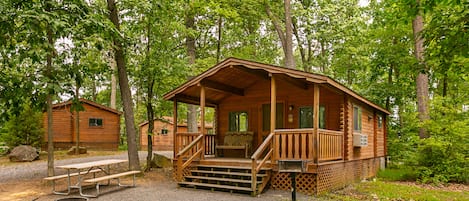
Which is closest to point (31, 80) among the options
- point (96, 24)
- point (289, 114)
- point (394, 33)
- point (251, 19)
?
point (96, 24)

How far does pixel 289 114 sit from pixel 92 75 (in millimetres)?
6173

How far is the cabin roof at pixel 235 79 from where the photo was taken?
28.8 feet

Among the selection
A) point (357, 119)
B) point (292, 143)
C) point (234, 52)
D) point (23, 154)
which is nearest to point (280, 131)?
point (292, 143)

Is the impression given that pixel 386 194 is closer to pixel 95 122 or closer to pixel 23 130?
pixel 23 130

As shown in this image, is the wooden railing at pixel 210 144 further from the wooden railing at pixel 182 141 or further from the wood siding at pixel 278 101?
the wooden railing at pixel 182 141

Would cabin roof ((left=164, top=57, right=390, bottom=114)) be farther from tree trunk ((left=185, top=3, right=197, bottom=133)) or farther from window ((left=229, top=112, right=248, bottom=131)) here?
tree trunk ((left=185, top=3, right=197, bottom=133))

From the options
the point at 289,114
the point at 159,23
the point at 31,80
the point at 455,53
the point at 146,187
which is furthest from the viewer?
the point at 159,23

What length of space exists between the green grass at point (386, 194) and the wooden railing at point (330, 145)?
0.89 m

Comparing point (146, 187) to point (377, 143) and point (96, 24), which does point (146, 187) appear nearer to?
point (96, 24)

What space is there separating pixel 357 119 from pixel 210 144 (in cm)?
508

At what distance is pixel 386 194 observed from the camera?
8.63 meters

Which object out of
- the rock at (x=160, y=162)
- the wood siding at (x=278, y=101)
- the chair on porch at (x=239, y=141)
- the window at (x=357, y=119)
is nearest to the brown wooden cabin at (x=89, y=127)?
the rock at (x=160, y=162)

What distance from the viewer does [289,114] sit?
11422 mm

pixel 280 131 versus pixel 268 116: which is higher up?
pixel 268 116
